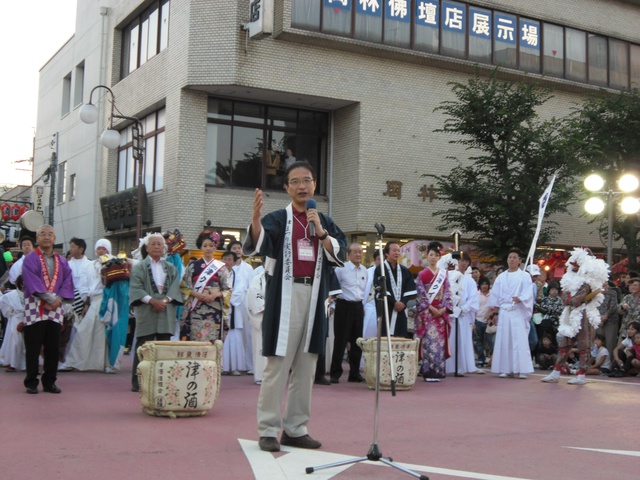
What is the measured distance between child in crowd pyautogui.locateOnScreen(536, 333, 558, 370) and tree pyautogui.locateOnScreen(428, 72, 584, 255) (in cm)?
629

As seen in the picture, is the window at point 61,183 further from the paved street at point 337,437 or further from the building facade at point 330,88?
the paved street at point 337,437

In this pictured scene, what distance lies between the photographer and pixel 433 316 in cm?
1183

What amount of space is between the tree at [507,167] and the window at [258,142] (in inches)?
192

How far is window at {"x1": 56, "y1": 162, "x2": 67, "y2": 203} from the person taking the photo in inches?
1316

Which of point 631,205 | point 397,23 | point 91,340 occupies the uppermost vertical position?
point 397,23

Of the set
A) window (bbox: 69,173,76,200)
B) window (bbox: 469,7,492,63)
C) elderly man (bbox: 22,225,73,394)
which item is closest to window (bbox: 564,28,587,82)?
window (bbox: 469,7,492,63)

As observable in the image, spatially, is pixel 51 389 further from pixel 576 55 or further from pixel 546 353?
pixel 576 55

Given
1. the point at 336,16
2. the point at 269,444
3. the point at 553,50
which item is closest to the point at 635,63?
the point at 553,50

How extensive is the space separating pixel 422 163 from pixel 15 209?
73.4 feet

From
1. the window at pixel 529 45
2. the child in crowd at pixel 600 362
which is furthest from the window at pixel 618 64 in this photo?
the child in crowd at pixel 600 362

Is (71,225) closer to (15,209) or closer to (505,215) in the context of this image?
(15,209)

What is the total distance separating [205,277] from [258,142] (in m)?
14.3

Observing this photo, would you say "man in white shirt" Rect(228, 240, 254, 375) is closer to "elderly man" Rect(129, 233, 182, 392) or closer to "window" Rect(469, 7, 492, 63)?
"elderly man" Rect(129, 233, 182, 392)

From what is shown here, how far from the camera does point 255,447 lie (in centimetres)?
570
